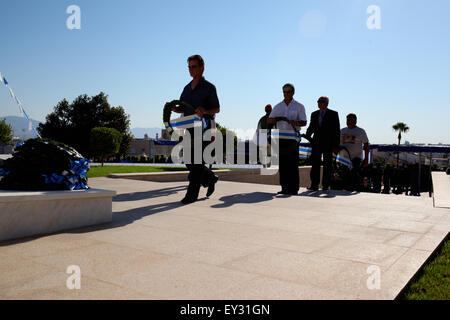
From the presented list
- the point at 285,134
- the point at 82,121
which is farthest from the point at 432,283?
the point at 82,121

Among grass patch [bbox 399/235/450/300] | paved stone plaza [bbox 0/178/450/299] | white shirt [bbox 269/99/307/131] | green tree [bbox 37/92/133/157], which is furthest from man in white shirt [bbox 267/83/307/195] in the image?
green tree [bbox 37/92/133/157]

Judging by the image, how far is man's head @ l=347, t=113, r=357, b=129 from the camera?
32.4 ft

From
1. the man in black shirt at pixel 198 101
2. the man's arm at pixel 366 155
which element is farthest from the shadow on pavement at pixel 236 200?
the man's arm at pixel 366 155

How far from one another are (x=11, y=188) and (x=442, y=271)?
154 inches

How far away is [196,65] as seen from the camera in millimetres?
6070

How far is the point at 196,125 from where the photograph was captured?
5.85 metres

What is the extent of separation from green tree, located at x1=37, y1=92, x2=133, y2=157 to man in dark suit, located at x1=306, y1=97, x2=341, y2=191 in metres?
40.0

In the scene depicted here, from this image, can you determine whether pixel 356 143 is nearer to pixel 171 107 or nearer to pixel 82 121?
pixel 171 107

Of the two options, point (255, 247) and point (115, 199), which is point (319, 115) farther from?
point (255, 247)

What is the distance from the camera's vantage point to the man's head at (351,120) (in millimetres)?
9875

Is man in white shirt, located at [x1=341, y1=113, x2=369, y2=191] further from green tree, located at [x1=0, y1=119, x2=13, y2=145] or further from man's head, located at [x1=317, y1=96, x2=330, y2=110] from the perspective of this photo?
green tree, located at [x1=0, y1=119, x2=13, y2=145]

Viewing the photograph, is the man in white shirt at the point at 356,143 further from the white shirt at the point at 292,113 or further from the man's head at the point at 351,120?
the white shirt at the point at 292,113

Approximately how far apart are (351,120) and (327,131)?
4.95 ft
